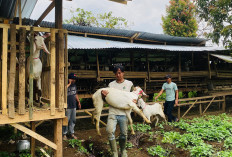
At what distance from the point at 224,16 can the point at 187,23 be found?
628 cm

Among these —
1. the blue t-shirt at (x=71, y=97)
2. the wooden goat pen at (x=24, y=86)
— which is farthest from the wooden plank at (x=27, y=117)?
the blue t-shirt at (x=71, y=97)

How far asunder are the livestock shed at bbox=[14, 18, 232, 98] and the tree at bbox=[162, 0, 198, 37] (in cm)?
815

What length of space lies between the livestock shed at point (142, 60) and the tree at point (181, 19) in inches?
321

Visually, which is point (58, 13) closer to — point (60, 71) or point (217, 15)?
point (60, 71)

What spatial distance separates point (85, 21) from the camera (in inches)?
858

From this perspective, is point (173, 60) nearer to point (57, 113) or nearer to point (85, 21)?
point (57, 113)

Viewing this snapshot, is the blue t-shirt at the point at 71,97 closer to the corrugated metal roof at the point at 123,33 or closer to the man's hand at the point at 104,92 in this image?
the man's hand at the point at 104,92

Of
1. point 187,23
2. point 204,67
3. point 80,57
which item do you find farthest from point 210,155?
point 187,23

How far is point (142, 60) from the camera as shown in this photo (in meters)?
11.9

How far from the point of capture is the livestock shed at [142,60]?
351 inches

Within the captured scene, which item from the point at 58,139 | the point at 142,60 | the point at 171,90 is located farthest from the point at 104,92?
the point at 142,60

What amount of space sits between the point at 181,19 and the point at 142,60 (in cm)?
1195

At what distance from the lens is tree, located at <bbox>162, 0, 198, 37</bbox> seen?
20672 millimetres

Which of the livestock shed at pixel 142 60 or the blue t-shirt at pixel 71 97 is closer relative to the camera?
the blue t-shirt at pixel 71 97
